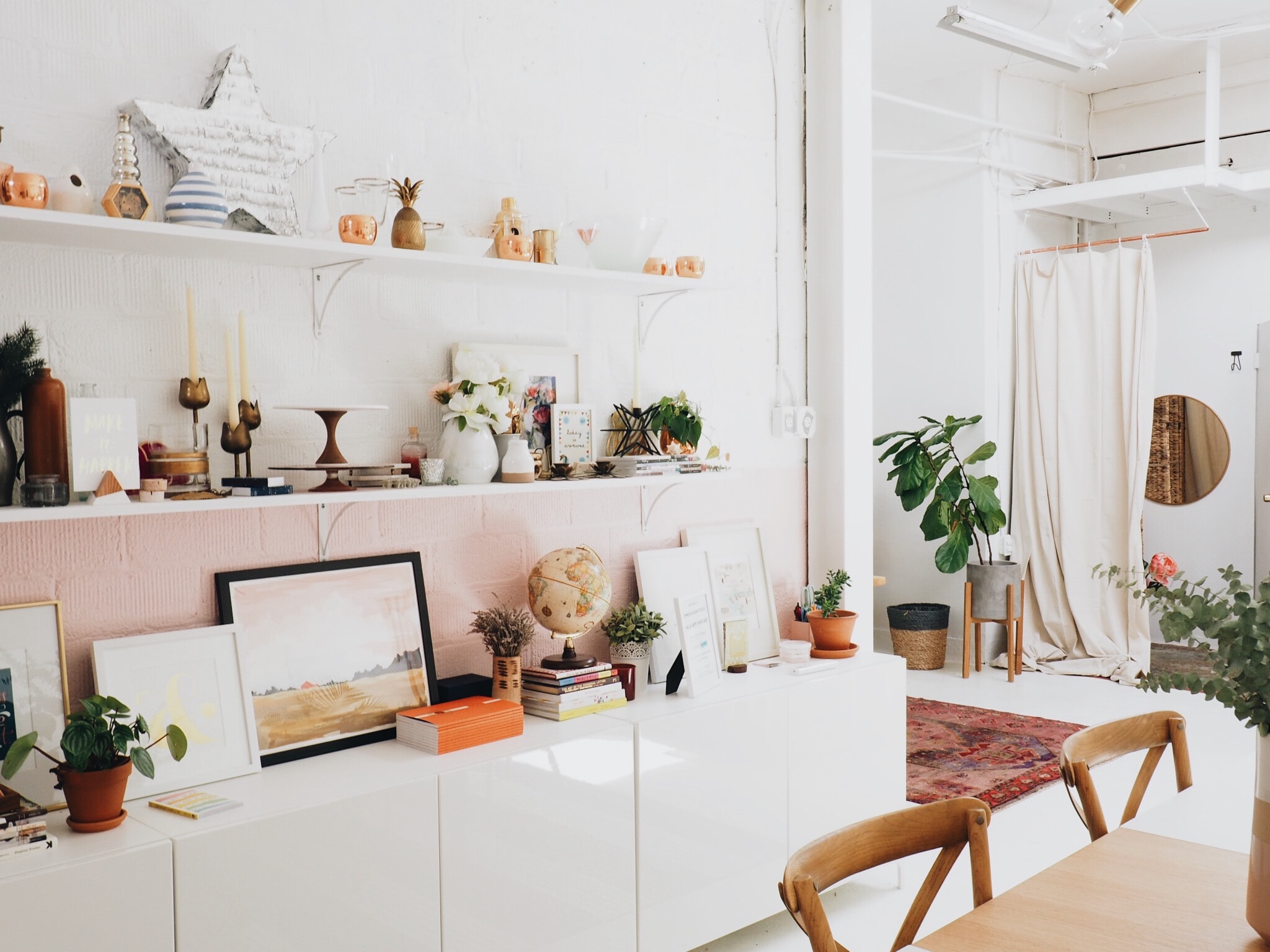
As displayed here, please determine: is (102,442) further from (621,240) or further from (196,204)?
(621,240)

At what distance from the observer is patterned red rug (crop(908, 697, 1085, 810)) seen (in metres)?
3.94

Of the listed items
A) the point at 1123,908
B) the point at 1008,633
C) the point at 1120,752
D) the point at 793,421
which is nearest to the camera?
the point at 1123,908

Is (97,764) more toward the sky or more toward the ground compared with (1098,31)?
more toward the ground

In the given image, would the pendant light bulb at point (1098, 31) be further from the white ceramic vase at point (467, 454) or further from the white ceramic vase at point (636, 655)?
the white ceramic vase at point (636, 655)

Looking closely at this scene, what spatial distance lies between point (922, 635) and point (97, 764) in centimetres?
477

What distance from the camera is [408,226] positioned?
2.27 m

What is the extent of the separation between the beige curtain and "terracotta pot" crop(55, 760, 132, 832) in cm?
513

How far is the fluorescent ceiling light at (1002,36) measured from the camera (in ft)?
10.1

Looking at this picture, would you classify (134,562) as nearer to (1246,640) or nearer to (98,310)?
(98,310)

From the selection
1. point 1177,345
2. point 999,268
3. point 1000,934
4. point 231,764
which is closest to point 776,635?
point 231,764

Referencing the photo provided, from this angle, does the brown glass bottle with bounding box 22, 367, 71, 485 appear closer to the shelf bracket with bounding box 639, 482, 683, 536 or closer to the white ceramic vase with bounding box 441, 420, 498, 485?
the white ceramic vase with bounding box 441, 420, 498, 485

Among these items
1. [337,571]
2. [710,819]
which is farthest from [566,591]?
[710,819]

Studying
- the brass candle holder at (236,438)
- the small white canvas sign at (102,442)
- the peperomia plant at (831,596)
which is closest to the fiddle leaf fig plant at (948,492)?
the peperomia plant at (831,596)

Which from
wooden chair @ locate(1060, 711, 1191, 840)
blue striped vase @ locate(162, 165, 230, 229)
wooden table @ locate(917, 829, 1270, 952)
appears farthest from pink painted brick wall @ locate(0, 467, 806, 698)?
wooden table @ locate(917, 829, 1270, 952)
